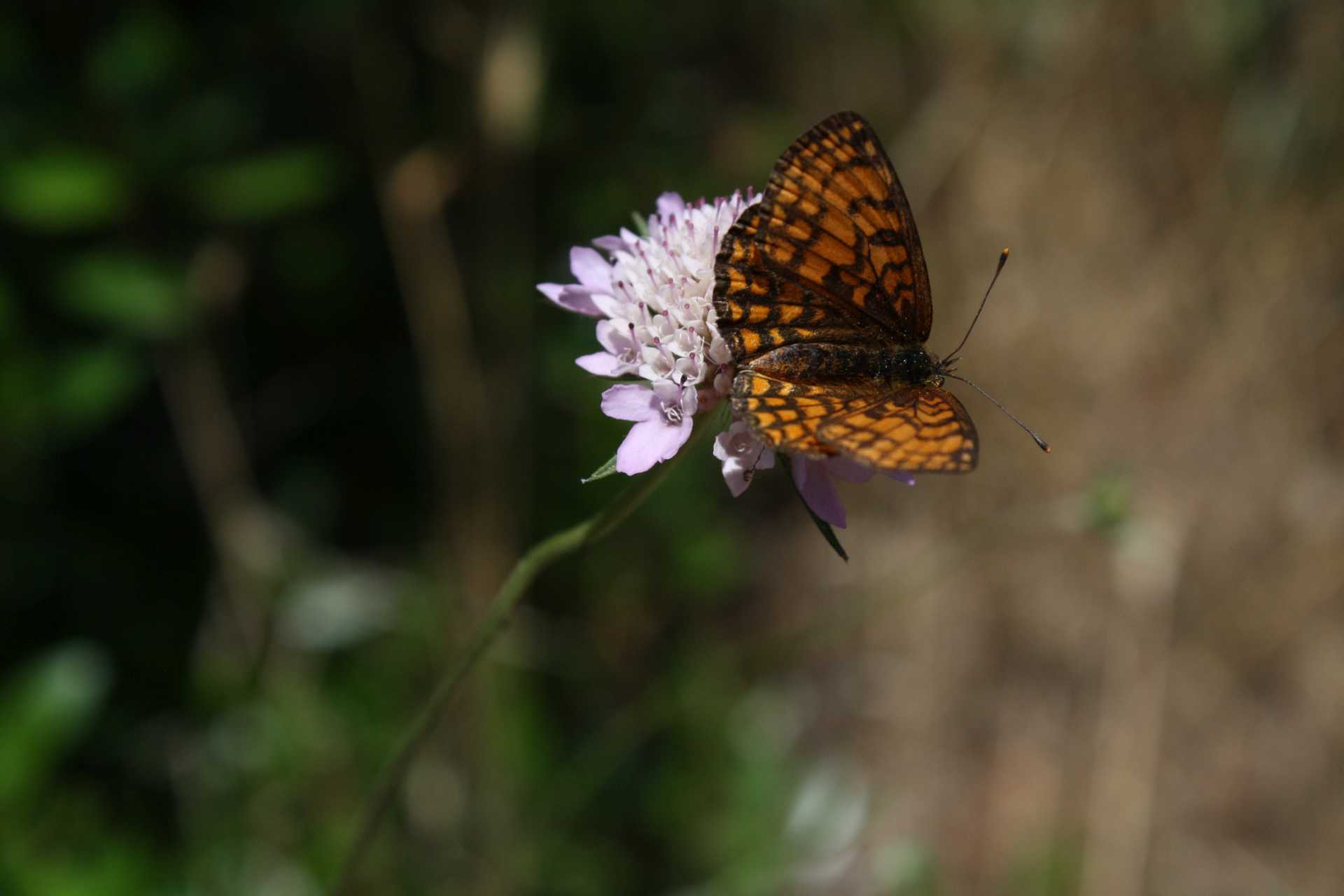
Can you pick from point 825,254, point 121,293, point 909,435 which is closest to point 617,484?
point 121,293

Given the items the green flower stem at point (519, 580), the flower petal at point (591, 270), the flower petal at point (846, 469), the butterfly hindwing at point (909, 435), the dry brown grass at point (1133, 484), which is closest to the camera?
the butterfly hindwing at point (909, 435)

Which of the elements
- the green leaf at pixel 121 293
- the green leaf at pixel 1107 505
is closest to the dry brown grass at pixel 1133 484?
the green leaf at pixel 1107 505

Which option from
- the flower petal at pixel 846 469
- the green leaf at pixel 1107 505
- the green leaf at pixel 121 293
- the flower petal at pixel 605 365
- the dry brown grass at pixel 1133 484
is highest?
the flower petal at pixel 605 365

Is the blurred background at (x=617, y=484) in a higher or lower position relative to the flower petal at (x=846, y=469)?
lower

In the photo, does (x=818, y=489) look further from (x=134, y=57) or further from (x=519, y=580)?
(x=134, y=57)

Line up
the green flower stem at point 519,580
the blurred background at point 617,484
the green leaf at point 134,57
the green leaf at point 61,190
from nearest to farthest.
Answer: the green flower stem at point 519,580 → the green leaf at point 61,190 → the green leaf at point 134,57 → the blurred background at point 617,484

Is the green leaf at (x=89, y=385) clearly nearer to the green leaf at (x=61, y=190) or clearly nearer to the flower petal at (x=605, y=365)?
the green leaf at (x=61, y=190)

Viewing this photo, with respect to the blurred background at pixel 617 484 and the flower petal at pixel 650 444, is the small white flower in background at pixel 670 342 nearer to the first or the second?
the flower petal at pixel 650 444

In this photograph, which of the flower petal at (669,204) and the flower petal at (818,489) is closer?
the flower petal at (818,489)
